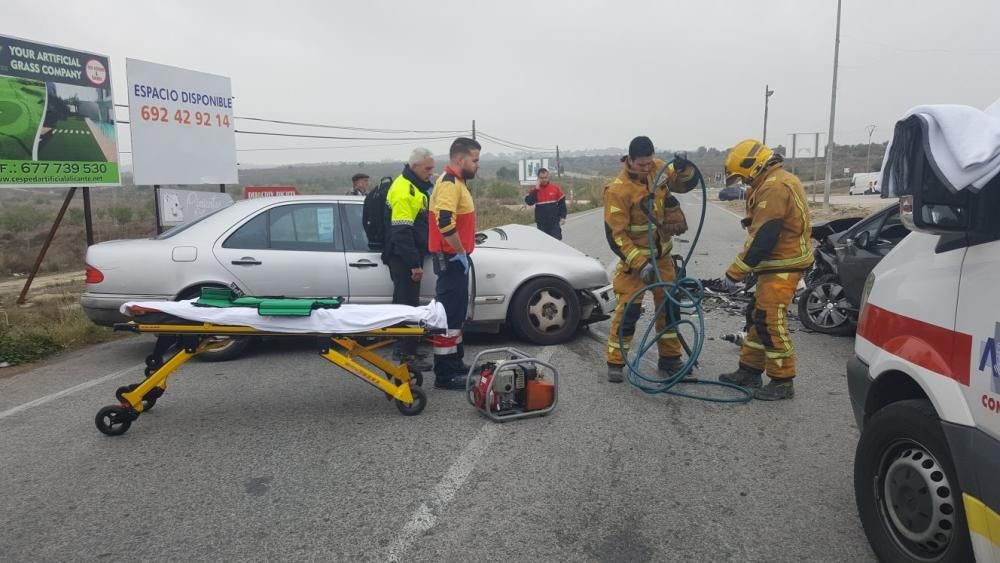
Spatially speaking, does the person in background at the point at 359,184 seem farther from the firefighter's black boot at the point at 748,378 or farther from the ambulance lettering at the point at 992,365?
the ambulance lettering at the point at 992,365

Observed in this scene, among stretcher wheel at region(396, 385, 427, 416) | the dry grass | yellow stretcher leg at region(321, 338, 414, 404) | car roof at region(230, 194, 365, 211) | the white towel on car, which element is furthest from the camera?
the dry grass

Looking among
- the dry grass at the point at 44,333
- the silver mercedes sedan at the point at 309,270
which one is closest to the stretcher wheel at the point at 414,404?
the silver mercedes sedan at the point at 309,270

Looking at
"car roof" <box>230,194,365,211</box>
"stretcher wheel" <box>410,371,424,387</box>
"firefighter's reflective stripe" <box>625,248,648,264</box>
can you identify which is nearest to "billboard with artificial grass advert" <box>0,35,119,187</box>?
"car roof" <box>230,194,365,211</box>

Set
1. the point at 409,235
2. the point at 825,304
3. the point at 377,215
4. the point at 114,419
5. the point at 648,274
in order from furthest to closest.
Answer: the point at 825,304
the point at 377,215
the point at 409,235
the point at 648,274
the point at 114,419

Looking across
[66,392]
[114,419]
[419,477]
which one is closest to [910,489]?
[419,477]

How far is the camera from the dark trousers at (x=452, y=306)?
17.5ft

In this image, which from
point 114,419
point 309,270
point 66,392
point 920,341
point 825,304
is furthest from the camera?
point 825,304

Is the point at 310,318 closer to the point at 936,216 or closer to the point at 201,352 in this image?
the point at 201,352

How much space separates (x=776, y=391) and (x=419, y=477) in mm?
2754

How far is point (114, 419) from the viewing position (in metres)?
4.46

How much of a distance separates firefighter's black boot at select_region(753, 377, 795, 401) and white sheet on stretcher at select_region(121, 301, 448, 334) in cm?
246

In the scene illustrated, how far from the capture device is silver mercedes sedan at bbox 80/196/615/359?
6141 mm

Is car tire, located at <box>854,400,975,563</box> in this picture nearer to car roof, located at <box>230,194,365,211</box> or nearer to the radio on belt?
the radio on belt

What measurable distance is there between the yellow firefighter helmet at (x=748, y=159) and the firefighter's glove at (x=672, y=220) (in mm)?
616
